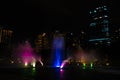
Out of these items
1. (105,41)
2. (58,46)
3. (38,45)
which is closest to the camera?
(58,46)

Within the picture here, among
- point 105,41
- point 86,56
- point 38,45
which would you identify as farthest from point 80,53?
point 105,41

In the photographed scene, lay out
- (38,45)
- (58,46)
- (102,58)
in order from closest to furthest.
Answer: (58,46) → (102,58) → (38,45)

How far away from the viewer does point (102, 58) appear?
360 feet

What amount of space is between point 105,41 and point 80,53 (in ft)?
257

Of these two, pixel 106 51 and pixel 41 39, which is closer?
pixel 106 51

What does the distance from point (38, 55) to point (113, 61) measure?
33.8 m

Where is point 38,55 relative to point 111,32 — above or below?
below

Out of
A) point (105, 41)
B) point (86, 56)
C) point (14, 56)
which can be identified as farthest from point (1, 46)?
point (105, 41)

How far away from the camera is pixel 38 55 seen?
111 metres

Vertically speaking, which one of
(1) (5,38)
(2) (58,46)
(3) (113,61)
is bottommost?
(3) (113,61)

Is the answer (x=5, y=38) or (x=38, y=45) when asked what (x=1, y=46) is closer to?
(x=5, y=38)

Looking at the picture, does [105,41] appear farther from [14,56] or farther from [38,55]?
[14,56]

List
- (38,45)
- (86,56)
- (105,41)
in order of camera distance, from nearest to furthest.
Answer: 1. (86,56)
2. (38,45)
3. (105,41)

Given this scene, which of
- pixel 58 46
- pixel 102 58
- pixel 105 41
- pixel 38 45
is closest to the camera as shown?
pixel 58 46
